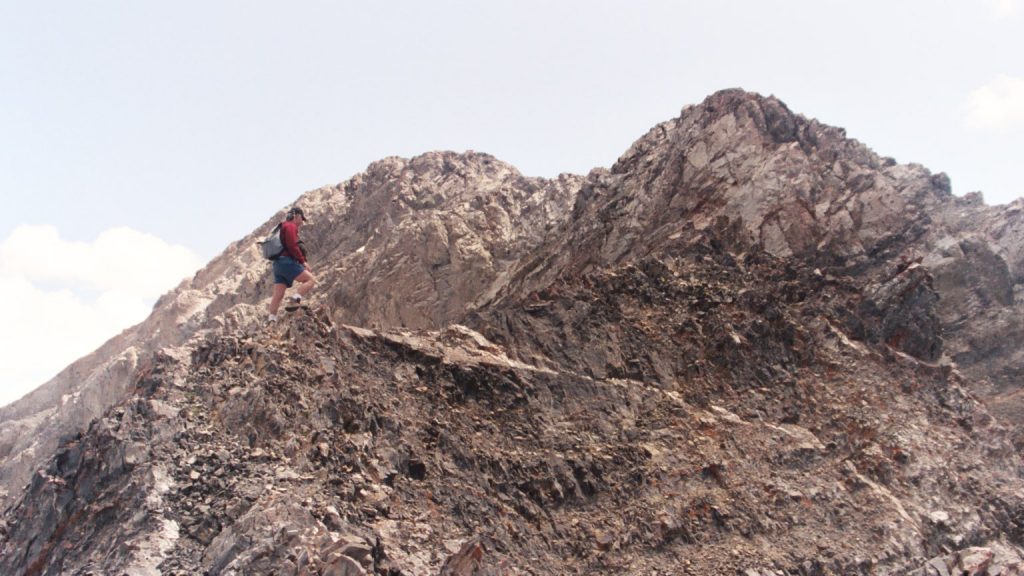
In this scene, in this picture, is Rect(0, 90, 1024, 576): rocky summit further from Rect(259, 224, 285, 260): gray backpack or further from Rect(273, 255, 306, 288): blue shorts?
Rect(259, 224, 285, 260): gray backpack

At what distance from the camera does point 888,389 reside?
21.8 m

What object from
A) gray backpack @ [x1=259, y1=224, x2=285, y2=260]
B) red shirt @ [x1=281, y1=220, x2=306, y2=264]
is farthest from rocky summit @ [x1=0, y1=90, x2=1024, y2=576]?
red shirt @ [x1=281, y1=220, x2=306, y2=264]

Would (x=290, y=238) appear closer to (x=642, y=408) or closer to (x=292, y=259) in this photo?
(x=292, y=259)

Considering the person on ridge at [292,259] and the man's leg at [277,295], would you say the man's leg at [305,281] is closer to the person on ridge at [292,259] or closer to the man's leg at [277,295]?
the person on ridge at [292,259]

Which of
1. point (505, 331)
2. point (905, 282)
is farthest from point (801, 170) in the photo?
point (505, 331)

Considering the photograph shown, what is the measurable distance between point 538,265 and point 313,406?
1253 cm

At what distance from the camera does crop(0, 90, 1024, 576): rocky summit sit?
603 inches

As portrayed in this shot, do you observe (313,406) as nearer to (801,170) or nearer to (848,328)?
(848,328)

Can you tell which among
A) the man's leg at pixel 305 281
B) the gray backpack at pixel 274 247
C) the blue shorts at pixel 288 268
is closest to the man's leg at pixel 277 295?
the blue shorts at pixel 288 268

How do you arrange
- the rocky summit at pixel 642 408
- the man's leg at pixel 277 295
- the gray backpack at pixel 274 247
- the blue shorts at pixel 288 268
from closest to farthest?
the rocky summit at pixel 642 408
the gray backpack at pixel 274 247
the blue shorts at pixel 288 268
the man's leg at pixel 277 295

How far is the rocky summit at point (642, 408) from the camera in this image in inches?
603

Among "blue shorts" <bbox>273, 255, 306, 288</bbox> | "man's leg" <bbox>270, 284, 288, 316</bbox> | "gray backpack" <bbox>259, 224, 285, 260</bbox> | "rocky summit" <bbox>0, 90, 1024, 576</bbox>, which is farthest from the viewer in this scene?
"man's leg" <bbox>270, 284, 288, 316</bbox>

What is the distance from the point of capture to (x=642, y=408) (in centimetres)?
2020

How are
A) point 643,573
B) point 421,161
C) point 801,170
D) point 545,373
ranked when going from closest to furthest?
point 643,573 < point 545,373 < point 801,170 < point 421,161
